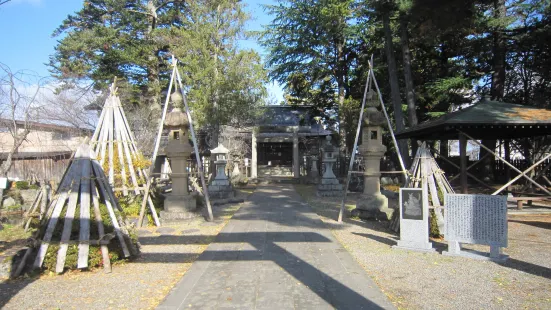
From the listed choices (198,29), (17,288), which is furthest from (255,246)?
(198,29)

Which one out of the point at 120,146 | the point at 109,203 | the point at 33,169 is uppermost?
the point at 120,146

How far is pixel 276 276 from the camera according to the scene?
194 inches

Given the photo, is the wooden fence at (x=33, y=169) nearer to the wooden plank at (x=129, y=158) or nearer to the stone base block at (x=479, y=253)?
the wooden plank at (x=129, y=158)

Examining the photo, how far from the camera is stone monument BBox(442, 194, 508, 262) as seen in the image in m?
5.56

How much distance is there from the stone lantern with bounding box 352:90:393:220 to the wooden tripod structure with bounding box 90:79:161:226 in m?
6.18

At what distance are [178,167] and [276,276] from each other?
18.7ft

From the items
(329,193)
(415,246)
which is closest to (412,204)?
(415,246)

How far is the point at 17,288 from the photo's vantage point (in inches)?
180

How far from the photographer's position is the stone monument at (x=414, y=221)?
6.32 metres

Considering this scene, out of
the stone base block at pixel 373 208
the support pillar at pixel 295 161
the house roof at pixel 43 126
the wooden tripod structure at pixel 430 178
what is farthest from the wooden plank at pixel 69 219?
the support pillar at pixel 295 161

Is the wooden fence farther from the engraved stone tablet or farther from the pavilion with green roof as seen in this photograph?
the pavilion with green roof

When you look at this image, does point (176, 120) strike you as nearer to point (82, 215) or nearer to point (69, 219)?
point (82, 215)

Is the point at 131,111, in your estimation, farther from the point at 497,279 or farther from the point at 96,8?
Result: the point at 497,279

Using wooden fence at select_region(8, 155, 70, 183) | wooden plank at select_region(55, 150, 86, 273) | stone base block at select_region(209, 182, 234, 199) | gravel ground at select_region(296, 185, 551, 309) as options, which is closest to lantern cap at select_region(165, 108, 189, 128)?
wooden plank at select_region(55, 150, 86, 273)
